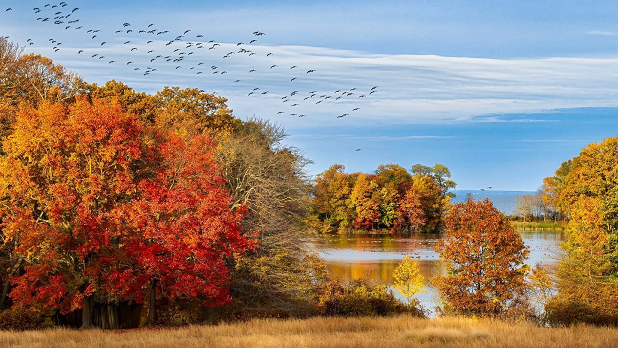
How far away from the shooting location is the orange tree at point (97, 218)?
1134 inches

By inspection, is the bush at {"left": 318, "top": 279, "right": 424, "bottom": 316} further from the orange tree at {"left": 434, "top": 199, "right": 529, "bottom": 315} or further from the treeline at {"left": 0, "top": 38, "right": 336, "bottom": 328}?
the treeline at {"left": 0, "top": 38, "right": 336, "bottom": 328}

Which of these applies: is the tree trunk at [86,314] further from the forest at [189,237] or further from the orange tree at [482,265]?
the orange tree at [482,265]

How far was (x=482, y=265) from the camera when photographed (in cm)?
3900

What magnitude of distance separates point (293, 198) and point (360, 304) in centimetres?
839

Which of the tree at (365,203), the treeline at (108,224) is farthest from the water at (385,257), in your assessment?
the tree at (365,203)

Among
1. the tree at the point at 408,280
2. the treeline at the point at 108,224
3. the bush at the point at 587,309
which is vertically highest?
the treeline at the point at 108,224

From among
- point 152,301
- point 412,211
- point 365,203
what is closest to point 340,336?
point 152,301

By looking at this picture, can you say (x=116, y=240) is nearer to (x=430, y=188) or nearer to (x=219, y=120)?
(x=219, y=120)

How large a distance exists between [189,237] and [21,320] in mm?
9318

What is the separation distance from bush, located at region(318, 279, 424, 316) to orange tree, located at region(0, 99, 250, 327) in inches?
447

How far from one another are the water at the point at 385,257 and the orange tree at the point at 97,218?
52.6 feet

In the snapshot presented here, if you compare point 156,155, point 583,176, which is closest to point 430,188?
point 583,176

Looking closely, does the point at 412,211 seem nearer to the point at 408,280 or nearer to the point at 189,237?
the point at 408,280

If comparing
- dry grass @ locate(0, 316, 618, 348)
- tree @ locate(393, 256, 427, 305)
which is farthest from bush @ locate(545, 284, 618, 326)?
dry grass @ locate(0, 316, 618, 348)
